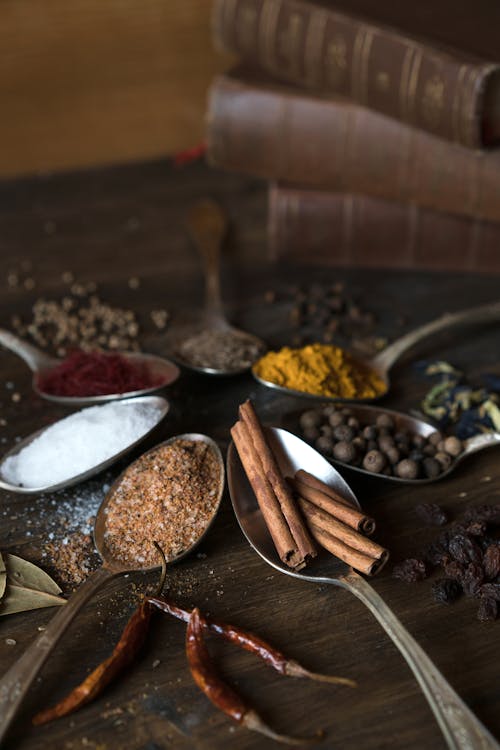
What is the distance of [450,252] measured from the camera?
62.4 inches

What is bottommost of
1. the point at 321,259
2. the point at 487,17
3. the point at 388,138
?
the point at 321,259

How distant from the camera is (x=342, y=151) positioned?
5.09ft

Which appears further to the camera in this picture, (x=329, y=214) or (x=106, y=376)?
(x=329, y=214)

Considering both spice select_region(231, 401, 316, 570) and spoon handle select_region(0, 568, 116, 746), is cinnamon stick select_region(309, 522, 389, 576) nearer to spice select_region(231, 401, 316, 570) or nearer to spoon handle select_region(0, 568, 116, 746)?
spice select_region(231, 401, 316, 570)

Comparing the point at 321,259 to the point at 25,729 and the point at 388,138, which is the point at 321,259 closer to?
the point at 388,138

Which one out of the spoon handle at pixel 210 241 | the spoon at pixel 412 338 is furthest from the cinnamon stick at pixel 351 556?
the spoon handle at pixel 210 241

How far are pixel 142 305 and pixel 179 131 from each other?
0.97 metres

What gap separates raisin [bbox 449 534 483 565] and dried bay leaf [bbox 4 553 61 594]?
463 mm

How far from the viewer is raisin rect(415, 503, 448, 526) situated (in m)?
1.04

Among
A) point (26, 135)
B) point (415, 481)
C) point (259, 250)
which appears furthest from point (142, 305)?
point (26, 135)

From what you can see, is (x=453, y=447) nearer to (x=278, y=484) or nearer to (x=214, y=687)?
(x=278, y=484)

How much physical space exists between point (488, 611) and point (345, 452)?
273 millimetres

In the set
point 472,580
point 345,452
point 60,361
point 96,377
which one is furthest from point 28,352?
point 472,580

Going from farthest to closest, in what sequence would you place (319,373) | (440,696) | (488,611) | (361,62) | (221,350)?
(361,62) < (221,350) < (319,373) < (488,611) < (440,696)
